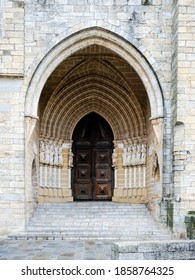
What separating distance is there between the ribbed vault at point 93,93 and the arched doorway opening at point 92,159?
0.74 m

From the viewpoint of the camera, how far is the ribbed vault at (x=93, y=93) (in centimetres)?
1212

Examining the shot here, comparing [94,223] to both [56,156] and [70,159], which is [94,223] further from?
[70,159]

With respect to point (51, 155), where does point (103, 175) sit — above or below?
below

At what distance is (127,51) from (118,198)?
4.05 metres

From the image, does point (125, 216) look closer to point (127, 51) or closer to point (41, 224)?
point (41, 224)

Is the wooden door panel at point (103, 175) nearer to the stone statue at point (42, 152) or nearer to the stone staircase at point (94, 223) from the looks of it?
the stone staircase at point (94, 223)

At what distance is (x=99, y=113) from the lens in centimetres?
1295

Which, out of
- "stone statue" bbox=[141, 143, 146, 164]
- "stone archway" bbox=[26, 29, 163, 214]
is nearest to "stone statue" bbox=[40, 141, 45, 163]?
"stone archway" bbox=[26, 29, 163, 214]

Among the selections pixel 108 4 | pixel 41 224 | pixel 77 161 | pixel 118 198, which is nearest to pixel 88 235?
pixel 41 224

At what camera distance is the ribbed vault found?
12.1 m

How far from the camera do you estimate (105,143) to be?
43.9 ft

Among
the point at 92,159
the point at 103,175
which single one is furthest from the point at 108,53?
the point at 103,175

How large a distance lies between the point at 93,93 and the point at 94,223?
3.69 m

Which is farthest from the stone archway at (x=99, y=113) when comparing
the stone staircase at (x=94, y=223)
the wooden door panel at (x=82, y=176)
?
the stone staircase at (x=94, y=223)
